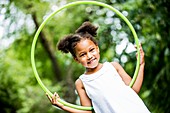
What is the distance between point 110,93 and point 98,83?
0.11 meters

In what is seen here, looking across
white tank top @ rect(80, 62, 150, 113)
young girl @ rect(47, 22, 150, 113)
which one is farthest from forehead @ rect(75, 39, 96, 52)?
white tank top @ rect(80, 62, 150, 113)

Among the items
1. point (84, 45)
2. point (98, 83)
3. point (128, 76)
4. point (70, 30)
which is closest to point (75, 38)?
point (84, 45)

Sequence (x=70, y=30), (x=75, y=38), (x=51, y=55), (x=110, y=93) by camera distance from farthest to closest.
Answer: (x=70, y=30)
(x=51, y=55)
(x=75, y=38)
(x=110, y=93)

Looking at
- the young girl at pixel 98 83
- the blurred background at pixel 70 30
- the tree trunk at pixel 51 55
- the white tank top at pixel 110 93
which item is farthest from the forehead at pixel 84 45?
the tree trunk at pixel 51 55

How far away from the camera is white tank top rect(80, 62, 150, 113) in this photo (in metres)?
2.67

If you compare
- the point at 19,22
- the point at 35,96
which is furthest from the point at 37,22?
the point at 35,96

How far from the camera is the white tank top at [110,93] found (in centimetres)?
267

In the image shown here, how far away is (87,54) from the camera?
2.73m

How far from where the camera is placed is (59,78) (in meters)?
8.14

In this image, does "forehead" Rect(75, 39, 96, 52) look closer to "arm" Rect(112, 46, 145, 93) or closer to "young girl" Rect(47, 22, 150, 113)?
"young girl" Rect(47, 22, 150, 113)

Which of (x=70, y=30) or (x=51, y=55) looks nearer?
(x=51, y=55)

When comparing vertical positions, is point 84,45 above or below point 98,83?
above

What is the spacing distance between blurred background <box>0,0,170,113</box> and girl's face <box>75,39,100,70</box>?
207 cm

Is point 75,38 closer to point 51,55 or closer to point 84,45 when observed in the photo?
point 84,45
